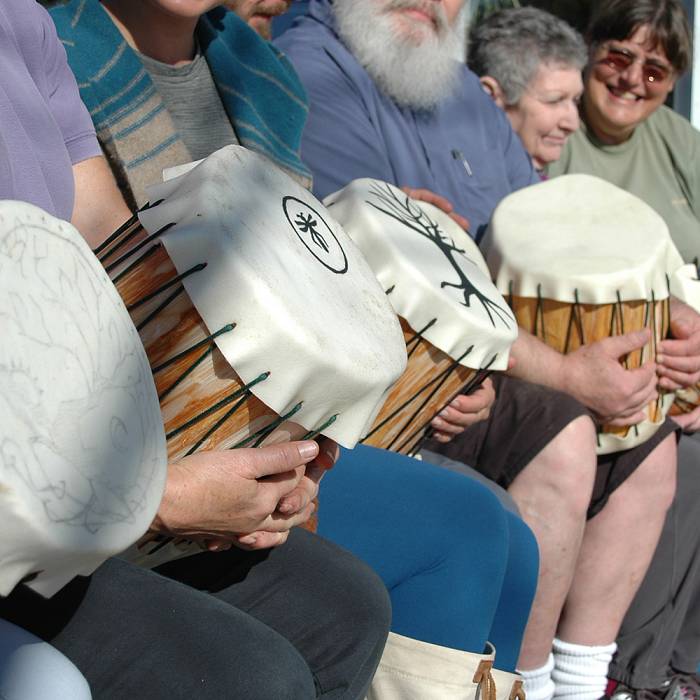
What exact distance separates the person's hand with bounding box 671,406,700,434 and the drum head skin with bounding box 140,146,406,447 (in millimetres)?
1307

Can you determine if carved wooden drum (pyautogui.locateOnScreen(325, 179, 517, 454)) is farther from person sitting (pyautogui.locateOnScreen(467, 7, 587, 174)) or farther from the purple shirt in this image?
person sitting (pyautogui.locateOnScreen(467, 7, 587, 174))

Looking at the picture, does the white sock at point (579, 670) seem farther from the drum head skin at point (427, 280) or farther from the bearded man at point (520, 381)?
the drum head skin at point (427, 280)

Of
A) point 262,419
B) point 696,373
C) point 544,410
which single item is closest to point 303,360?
point 262,419

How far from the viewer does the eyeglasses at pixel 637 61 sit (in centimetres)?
329

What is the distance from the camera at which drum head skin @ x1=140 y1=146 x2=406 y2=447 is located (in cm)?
117

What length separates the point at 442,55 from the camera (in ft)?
8.90

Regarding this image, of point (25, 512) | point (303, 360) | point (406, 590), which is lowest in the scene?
point (406, 590)

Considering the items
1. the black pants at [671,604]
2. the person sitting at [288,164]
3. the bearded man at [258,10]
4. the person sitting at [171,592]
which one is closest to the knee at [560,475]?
the person sitting at [288,164]

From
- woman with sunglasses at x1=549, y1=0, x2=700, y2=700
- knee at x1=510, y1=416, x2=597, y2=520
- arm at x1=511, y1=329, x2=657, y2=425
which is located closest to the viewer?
knee at x1=510, y1=416, x2=597, y2=520

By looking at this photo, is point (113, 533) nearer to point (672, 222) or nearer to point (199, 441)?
point (199, 441)

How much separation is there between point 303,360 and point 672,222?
2.30m

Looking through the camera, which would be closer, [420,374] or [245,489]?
[245,489]

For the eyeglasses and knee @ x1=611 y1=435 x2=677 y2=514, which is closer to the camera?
knee @ x1=611 y1=435 x2=677 y2=514

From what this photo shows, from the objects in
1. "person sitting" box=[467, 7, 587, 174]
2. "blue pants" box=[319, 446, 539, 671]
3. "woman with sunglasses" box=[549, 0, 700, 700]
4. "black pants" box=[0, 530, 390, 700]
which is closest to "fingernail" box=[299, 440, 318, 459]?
"black pants" box=[0, 530, 390, 700]
